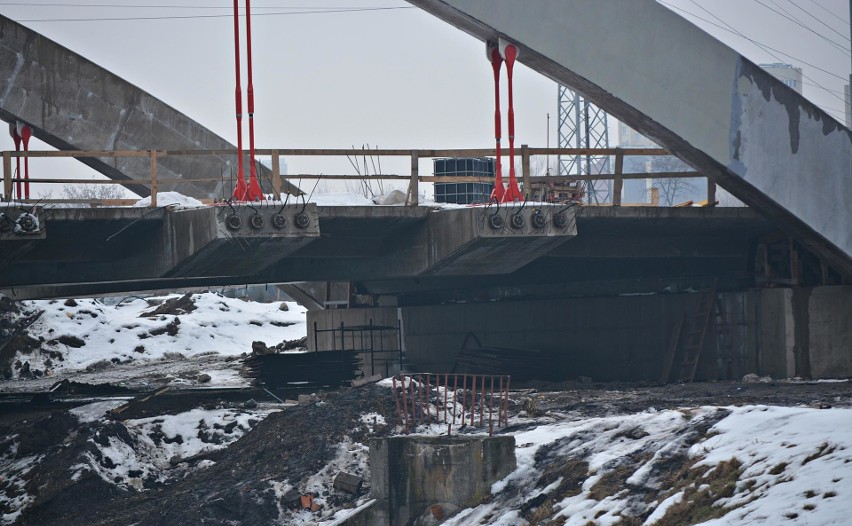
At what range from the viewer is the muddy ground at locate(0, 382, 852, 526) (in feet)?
51.1

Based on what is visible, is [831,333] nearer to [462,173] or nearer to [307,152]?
[462,173]

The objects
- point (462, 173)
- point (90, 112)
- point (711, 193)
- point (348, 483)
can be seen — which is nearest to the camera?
point (348, 483)

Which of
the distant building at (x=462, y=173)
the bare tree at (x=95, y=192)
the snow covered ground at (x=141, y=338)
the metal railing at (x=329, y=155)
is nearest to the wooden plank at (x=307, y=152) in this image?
the metal railing at (x=329, y=155)

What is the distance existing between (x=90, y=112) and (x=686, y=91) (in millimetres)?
15535

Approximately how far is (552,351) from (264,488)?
13590mm

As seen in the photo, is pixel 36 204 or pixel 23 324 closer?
pixel 36 204

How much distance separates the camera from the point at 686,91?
19.4 meters

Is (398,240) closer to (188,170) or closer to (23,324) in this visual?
(188,170)

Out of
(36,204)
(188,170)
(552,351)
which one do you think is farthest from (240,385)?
(36,204)

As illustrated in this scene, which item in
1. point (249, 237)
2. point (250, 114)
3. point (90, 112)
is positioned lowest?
point (249, 237)

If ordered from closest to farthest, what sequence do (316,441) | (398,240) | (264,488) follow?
(264,488)
(316,441)
(398,240)

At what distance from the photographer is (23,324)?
133 ft

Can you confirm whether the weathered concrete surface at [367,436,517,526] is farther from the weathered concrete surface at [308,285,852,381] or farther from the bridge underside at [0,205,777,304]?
the weathered concrete surface at [308,285,852,381]

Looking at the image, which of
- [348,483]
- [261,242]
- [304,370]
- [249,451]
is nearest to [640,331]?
[304,370]
